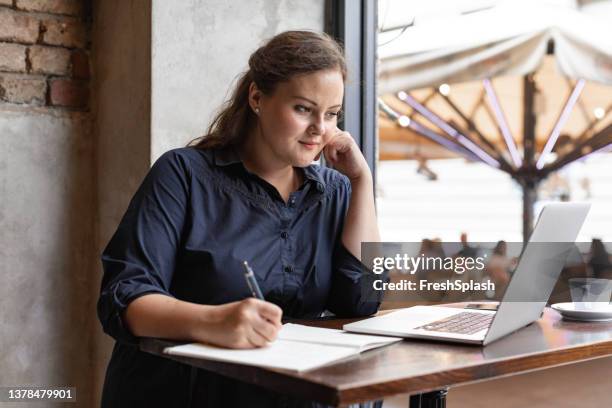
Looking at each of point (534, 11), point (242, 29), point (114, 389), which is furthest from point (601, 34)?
point (114, 389)

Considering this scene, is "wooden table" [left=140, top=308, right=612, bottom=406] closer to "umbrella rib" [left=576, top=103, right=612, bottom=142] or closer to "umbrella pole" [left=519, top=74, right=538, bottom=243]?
"umbrella pole" [left=519, top=74, right=538, bottom=243]

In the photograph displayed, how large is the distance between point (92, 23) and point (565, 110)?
3819 millimetres

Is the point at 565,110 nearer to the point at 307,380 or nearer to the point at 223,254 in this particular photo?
the point at 223,254


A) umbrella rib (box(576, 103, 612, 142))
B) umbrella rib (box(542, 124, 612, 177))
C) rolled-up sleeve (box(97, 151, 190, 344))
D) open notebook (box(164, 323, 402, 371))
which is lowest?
open notebook (box(164, 323, 402, 371))

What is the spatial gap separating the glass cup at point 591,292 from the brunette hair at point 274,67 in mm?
664

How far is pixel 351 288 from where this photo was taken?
5.47 ft

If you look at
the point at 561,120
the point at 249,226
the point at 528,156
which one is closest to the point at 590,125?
the point at 561,120

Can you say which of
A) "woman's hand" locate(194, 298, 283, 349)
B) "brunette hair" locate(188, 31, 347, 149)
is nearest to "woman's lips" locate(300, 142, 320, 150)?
"brunette hair" locate(188, 31, 347, 149)

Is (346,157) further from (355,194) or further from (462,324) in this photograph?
(462,324)

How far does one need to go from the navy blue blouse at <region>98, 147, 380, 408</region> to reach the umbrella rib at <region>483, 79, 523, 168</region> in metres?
3.60

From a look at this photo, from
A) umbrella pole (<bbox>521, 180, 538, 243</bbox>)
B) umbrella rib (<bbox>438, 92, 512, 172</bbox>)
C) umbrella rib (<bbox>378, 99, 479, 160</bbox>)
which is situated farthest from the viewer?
umbrella rib (<bbox>378, 99, 479, 160</bbox>)

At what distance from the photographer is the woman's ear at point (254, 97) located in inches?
66.0

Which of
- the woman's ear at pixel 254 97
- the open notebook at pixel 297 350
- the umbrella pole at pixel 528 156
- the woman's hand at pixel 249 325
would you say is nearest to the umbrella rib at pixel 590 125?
the umbrella pole at pixel 528 156

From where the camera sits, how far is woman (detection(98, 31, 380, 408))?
4.65 ft
